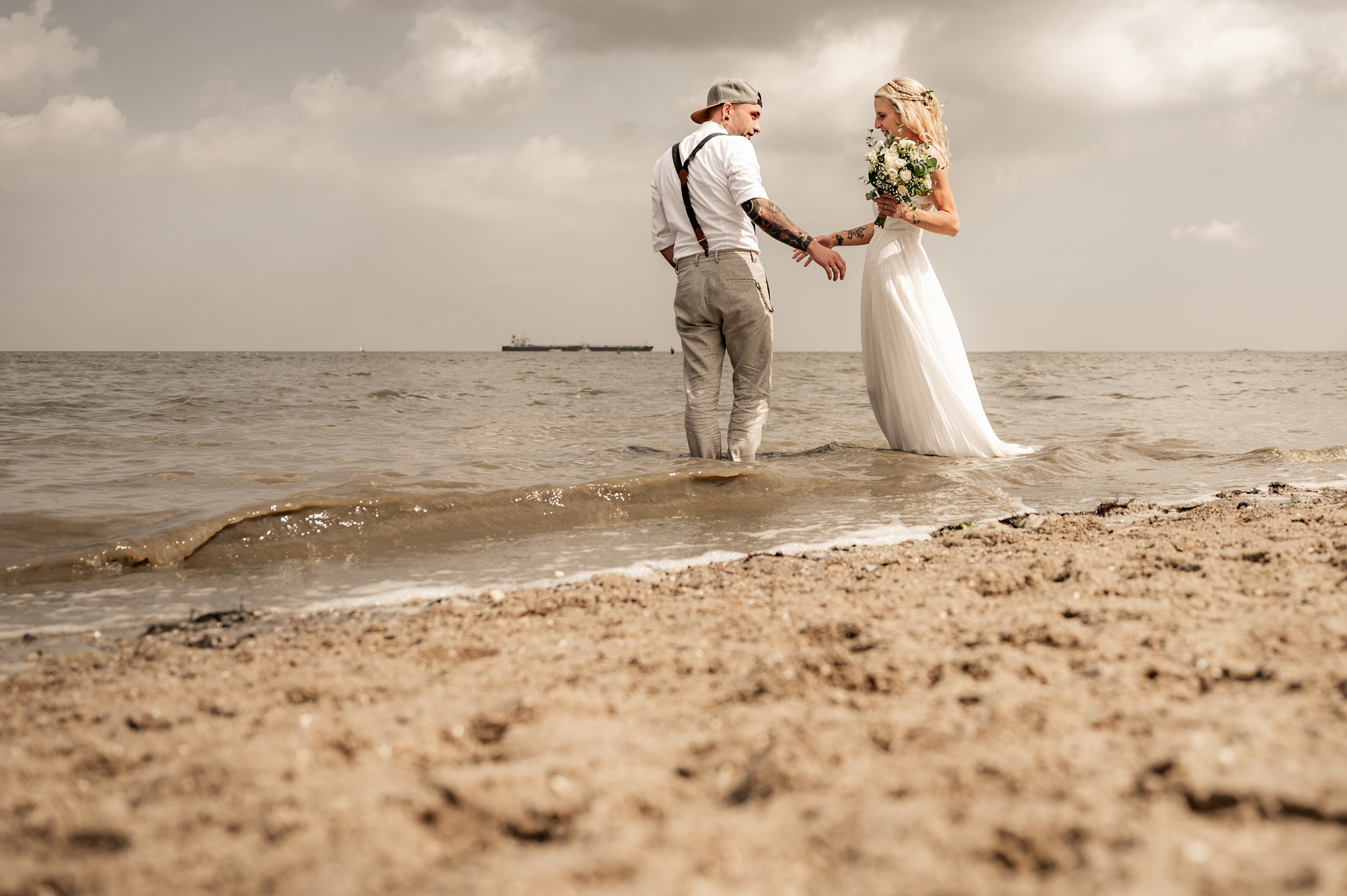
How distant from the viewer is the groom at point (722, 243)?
219 inches

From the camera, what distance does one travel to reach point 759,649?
7.73 ft

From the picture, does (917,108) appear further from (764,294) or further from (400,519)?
(400,519)

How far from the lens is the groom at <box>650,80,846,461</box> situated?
556cm

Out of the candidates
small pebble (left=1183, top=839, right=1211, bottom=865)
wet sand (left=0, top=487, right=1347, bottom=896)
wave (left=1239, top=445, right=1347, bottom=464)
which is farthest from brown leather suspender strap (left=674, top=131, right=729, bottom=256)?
wave (left=1239, top=445, right=1347, bottom=464)

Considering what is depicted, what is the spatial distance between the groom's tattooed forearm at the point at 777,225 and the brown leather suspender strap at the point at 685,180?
0.36 metres

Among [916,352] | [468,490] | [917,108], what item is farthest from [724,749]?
[917,108]

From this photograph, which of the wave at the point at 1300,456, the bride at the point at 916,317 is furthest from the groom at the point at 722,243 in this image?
the wave at the point at 1300,456

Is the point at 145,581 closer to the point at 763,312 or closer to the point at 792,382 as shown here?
the point at 763,312

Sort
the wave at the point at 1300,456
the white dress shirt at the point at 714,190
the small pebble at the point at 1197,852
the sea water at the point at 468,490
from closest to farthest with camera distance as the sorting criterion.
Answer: the small pebble at the point at 1197,852
the sea water at the point at 468,490
the white dress shirt at the point at 714,190
the wave at the point at 1300,456

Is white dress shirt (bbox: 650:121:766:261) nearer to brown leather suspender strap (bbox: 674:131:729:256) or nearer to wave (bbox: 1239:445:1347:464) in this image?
brown leather suspender strap (bbox: 674:131:729:256)

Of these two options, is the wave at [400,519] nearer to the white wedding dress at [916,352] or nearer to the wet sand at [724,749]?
the wet sand at [724,749]

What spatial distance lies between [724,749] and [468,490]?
12.7ft

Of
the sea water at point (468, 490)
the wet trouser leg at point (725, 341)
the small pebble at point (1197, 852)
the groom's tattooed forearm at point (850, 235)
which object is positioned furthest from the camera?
the groom's tattooed forearm at point (850, 235)

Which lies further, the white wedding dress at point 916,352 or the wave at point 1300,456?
the wave at point 1300,456
